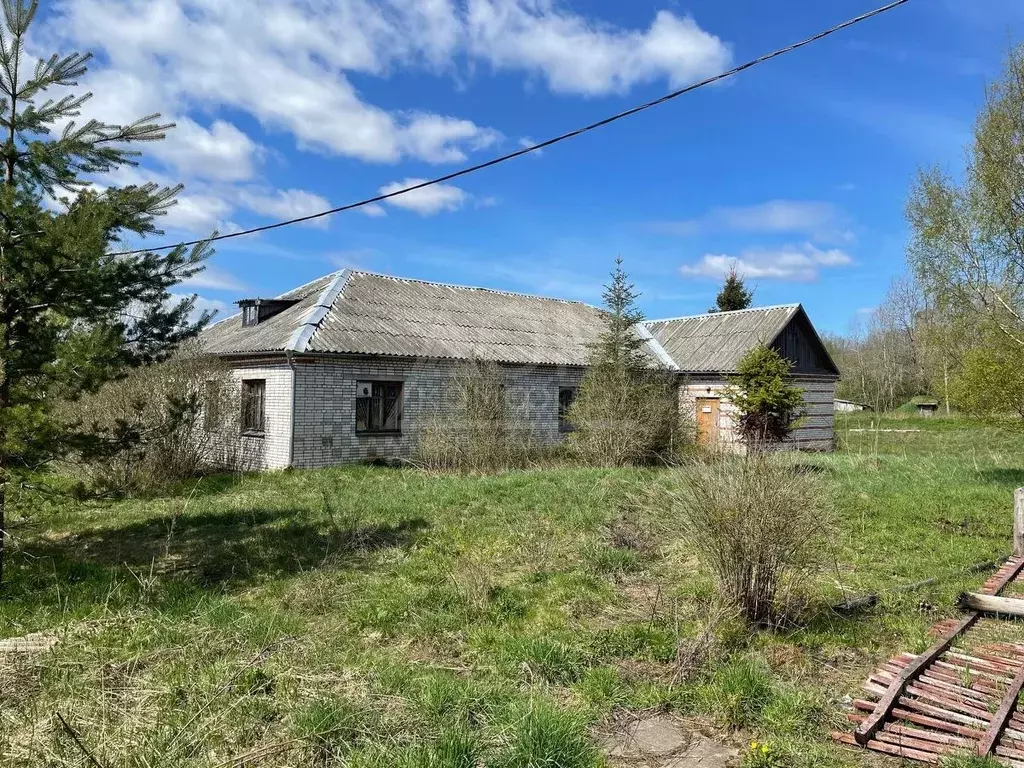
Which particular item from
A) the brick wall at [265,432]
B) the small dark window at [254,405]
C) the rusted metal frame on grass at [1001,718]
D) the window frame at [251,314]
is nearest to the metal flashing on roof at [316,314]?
the brick wall at [265,432]

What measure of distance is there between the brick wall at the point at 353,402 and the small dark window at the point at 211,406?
167cm

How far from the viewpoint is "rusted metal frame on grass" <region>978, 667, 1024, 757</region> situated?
3385 millimetres

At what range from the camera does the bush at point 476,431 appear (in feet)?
48.8

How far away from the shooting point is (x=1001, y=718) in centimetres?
360

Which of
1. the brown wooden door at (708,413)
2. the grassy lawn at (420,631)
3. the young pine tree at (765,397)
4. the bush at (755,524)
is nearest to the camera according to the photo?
the grassy lawn at (420,631)

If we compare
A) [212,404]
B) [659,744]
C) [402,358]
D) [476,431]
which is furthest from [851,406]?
[659,744]

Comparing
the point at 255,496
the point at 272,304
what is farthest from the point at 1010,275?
the point at 272,304

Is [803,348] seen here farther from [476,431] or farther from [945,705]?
[945,705]

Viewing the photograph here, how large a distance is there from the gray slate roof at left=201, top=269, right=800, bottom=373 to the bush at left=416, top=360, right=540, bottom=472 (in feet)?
5.19

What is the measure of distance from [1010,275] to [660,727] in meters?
15.6

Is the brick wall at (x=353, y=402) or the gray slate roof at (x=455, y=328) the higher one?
the gray slate roof at (x=455, y=328)

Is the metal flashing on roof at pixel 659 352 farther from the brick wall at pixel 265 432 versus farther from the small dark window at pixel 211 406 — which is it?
the small dark window at pixel 211 406

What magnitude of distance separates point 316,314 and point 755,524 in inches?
516

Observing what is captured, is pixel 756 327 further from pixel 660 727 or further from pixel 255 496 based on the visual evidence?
pixel 660 727
